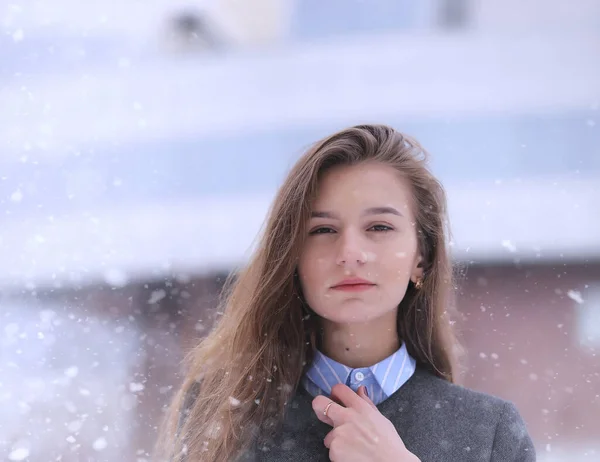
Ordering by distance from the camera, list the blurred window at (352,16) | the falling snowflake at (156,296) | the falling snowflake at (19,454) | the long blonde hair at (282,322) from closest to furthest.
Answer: the long blonde hair at (282,322) → the falling snowflake at (19,454) → the falling snowflake at (156,296) → the blurred window at (352,16)

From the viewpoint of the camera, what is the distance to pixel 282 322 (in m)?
0.97

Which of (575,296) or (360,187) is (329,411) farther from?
(575,296)

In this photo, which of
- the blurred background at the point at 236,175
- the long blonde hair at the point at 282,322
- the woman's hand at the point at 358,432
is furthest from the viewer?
the blurred background at the point at 236,175

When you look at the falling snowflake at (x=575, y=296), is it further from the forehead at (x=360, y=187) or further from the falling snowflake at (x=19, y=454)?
the falling snowflake at (x=19, y=454)

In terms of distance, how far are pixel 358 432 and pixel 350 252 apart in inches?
8.7

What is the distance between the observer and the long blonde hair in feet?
2.99

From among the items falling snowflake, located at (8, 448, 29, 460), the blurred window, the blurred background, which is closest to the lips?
the blurred background

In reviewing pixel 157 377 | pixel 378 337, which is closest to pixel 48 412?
pixel 157 377

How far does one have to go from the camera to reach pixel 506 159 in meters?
2.52

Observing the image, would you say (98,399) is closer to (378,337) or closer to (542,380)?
(378,337)

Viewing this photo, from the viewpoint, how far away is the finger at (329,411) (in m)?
0.84

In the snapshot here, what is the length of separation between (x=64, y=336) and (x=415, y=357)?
115cm

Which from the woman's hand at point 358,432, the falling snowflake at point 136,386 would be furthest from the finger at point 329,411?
the falling snowflake at point 136,386

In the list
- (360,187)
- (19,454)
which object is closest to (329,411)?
(360,187)
